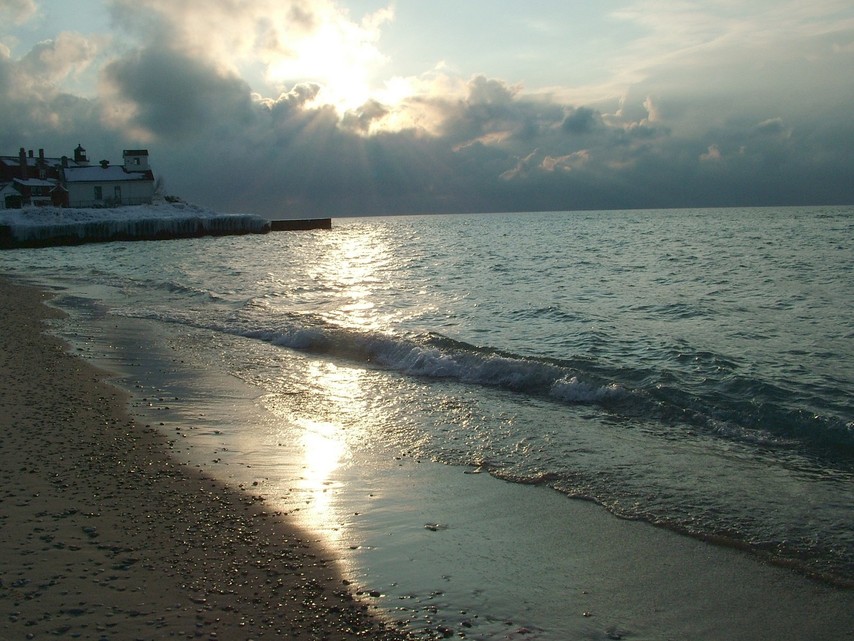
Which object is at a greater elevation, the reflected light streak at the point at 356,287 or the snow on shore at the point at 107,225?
the snow on shore at the point at 107,225

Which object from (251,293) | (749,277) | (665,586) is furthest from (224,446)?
(749,277)

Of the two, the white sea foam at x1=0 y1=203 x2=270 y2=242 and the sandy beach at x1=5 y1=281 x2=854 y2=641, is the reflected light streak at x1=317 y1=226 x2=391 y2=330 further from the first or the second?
the white sea foam at x1=0 y1=203 x2=270 y2=242

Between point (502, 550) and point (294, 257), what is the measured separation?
4920 centimetres

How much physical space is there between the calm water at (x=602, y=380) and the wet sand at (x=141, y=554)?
269cm

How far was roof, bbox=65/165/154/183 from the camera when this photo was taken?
89562 mm

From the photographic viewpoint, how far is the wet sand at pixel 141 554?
13.4 feet

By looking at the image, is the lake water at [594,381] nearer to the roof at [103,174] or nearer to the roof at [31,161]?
Result: the roof at [103,174]

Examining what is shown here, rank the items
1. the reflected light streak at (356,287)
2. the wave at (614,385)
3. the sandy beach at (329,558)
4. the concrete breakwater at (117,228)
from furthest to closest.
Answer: the concrete breakwater at (117,228)
the reflected light streak at (356,287)
the wave at (614,385)
the sandy beach at (329,558)

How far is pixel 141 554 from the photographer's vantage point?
4953 millimetres

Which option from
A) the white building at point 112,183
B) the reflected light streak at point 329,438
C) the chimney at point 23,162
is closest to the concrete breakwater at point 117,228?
the white building at point 112,183

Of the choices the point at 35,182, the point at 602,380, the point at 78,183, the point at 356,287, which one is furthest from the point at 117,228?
the point at 602,380

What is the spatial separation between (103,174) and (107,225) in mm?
17545

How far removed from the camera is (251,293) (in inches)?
1087

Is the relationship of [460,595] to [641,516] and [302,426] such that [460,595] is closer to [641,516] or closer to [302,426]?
[641,516]
